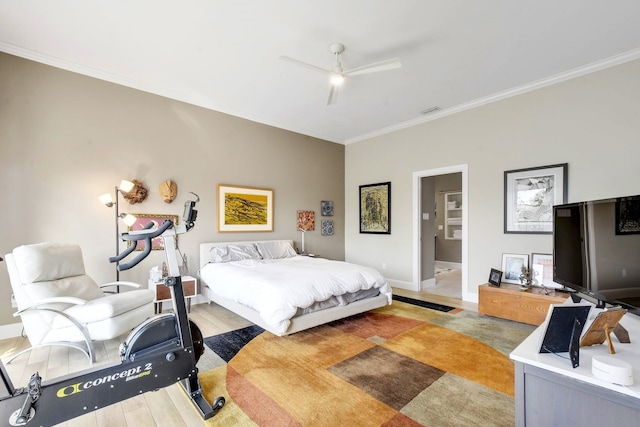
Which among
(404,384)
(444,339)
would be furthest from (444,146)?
(404,384)

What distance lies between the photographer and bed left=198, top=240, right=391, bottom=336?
Result: 2.93 m

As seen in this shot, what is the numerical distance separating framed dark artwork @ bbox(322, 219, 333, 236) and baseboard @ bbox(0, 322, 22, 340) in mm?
4595

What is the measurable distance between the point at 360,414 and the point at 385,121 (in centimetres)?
462

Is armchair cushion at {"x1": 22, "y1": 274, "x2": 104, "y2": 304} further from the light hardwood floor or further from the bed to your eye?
the bed

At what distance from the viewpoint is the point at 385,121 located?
533cm

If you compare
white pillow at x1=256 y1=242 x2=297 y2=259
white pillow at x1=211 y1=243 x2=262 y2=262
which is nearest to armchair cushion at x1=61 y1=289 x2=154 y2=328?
white pillow at x1=211 y1=243 x2=262 y2=262

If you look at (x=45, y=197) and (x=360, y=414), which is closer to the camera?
(x=360, y=414)

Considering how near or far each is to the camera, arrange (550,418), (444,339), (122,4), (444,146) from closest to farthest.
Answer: (550,418)
(122,4)
(444,339)
(444,146)

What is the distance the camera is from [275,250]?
16.6 feet

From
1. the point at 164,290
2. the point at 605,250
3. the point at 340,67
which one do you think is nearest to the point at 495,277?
the point at 605,250

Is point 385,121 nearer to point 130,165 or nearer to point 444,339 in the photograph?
point 444,339

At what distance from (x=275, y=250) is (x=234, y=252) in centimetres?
74

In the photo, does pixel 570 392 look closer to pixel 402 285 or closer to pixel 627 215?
pixel 627 215

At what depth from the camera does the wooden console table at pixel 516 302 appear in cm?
334
